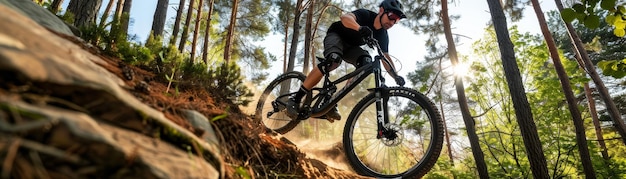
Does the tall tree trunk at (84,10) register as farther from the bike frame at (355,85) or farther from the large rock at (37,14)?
the bike frame at (355,85)

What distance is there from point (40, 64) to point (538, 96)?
10.2 m

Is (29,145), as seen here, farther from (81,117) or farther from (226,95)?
(226,95)

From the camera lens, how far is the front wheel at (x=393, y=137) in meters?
2.69

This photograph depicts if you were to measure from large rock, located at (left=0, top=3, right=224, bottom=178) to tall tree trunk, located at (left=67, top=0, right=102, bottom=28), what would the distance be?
137 inches

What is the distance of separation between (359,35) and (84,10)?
353 centimetres

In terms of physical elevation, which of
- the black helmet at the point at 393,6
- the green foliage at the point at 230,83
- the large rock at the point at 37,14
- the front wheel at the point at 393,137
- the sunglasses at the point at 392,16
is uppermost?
the black helmet at the point at 393,6

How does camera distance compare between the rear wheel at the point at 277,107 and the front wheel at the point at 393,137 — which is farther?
the rear wheel at the point at 277,107

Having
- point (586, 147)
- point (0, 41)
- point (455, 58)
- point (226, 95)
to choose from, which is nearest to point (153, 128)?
point (0, 41)

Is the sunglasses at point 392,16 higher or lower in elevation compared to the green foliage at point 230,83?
higher

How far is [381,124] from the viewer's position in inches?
116

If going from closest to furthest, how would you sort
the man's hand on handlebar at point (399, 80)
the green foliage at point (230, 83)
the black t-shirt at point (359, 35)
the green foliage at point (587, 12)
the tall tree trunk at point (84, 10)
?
the green foliage at point (587, 12)
the man's hand on handlebar at point (399, 80)
the green foliage at point (230, 83)
the black t-shirt at point (359, 35)
the tall tree trunk at point (84, 10)

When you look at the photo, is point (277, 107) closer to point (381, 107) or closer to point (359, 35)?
point (359, 35)

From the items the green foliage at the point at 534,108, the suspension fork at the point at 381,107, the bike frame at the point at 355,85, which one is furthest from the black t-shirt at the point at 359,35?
the green foliage at the point at 534,108

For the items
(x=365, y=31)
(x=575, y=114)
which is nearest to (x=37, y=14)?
(x=365, y=31)
